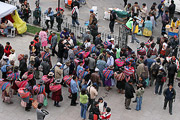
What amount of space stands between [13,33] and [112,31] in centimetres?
647

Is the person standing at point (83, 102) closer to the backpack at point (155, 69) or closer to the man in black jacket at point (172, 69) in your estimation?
the backpack at point (155, 69)

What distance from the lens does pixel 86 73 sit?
17.1 metres

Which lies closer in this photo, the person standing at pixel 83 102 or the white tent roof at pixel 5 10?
the person standing at pixel 83 102

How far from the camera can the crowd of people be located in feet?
52.7

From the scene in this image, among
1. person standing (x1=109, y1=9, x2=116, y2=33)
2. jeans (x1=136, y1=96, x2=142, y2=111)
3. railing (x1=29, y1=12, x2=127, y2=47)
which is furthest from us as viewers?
person standing (x1=109, y1=9, x2=116, y2=33)

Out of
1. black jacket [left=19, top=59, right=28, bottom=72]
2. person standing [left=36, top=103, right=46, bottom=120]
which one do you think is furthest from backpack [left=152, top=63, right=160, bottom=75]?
person standing [left=36, top=103, right=46, bottom=120]

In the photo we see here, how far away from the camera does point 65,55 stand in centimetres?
1925

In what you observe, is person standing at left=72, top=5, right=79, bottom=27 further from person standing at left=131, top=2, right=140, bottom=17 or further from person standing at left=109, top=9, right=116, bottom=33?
person standing at left=131, top=2, right=140, bottom=17

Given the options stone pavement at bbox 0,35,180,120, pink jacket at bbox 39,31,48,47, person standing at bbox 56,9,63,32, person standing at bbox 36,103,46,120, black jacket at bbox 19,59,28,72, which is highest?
person standing at bbox 56,9,63,32

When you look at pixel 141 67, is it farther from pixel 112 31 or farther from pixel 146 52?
pixel 112 31

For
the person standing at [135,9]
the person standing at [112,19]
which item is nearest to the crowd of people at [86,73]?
the person standing at [112,19]

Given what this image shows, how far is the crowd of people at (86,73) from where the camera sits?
16078mm

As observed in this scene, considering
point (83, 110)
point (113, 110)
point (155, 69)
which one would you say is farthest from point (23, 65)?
point (155, 69)

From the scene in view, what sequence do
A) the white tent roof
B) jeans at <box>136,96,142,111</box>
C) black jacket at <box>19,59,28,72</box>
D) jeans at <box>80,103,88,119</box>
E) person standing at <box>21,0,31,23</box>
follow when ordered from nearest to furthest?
jeans at <box>80,103,88,119</box>
jeans at <box>136,96,142,111</box>
black jacket at <box>19,59,28,72</box>
the white tent roof
person standing at <box>21,0,31,23</box>
